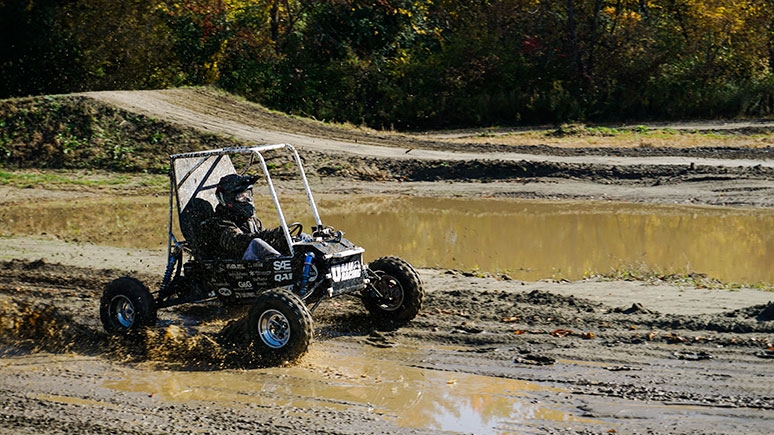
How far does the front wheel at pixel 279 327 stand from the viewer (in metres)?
9.69

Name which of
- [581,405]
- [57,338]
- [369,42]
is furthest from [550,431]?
[369,42]

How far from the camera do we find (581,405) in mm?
8547

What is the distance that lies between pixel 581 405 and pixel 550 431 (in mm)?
708

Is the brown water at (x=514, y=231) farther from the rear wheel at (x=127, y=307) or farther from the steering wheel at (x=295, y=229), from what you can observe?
the rear wheel at (x=127, y=307)

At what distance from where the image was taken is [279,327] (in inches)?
394

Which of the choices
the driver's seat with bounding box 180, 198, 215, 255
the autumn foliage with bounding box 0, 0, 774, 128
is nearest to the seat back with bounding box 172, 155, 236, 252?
the driver's seat with bounding box 180, 198, 215, 255

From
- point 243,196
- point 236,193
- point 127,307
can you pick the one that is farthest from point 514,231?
point 127,307

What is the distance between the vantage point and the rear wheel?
11.0 m

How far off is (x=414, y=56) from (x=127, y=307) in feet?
89.4

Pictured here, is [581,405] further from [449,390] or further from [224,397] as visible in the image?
[224,397]

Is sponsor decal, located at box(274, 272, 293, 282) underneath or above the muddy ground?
above

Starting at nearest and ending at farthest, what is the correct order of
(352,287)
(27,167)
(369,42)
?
(352,287), (27,167), (369,42)

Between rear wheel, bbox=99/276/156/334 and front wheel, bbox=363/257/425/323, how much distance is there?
2.43 metres

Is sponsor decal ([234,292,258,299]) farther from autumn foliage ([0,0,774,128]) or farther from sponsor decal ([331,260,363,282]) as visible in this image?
autumn foliage ([0,0,774,128])
